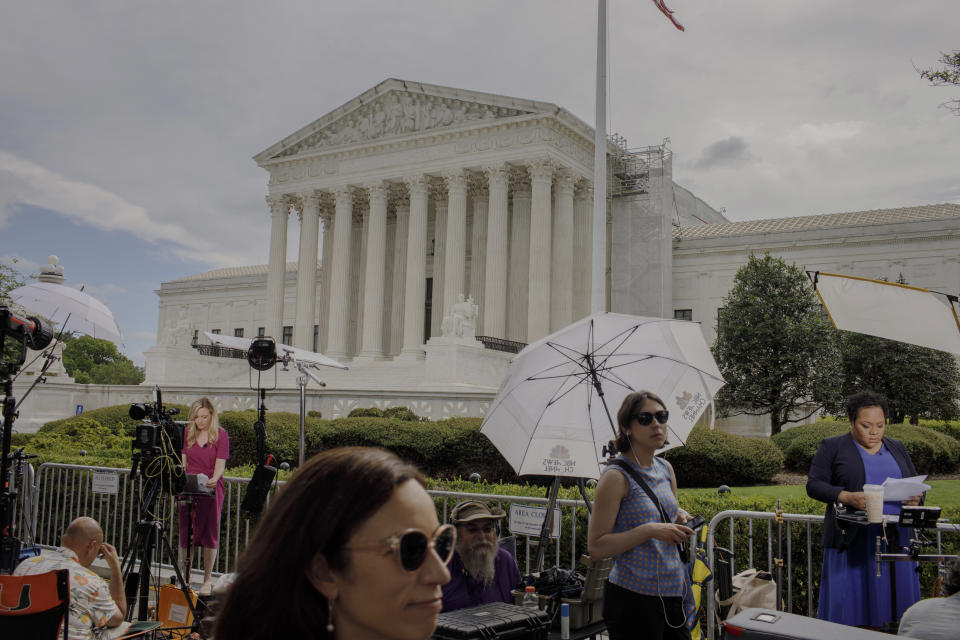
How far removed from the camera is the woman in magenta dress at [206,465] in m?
8.47

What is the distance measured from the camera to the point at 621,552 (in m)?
4.34

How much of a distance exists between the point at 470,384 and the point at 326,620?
3034cm

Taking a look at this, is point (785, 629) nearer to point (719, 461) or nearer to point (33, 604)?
point (33, 604)

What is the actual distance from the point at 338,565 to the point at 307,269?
43859 mm

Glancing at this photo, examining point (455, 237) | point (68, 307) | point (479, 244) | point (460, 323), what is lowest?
point (68, 307)

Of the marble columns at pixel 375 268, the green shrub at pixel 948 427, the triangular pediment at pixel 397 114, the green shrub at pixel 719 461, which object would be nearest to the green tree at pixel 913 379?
the green shrub at pixel 948 427

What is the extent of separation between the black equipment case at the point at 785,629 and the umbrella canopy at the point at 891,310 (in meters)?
3.69

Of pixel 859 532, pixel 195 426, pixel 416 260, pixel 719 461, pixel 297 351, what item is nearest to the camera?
pixel 859 532

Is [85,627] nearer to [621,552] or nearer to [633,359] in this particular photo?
[621,552]

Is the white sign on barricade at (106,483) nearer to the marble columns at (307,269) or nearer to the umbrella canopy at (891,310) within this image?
the umbrella canopy at (891,310)

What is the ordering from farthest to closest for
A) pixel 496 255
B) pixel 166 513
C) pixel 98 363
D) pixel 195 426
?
pixel 98 363 → pixel 496 255 → pixel 166 513 → pixel 195 426

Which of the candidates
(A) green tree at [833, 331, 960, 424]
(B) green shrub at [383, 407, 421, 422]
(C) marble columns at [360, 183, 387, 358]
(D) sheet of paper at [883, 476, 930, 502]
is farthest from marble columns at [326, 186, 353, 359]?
(D) sheet of paper at [883, 476, 930, 502]

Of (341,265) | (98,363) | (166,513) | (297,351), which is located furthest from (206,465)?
(98,363)

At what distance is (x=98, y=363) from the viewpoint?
90.3 meters
